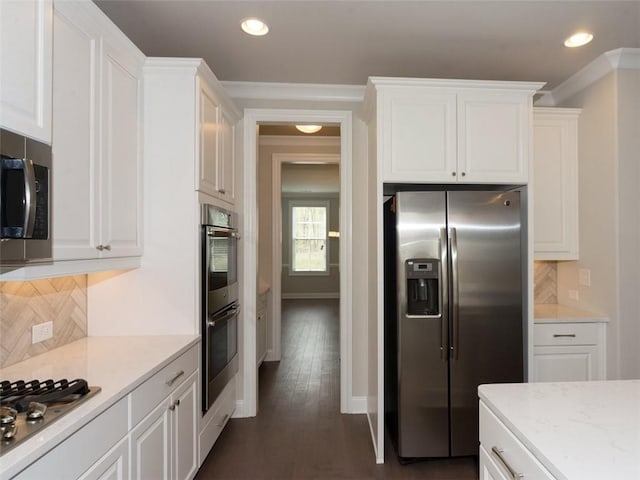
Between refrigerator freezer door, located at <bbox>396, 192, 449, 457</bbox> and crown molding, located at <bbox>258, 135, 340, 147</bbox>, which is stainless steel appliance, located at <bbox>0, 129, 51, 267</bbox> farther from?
crown molding, located at <bbox>258, 135, 340, 147</bbox>

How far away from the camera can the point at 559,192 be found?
277 cm

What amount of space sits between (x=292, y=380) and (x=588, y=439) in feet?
10.2

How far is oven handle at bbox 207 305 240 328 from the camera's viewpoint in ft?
7.06

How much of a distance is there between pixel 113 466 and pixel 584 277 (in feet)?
10.5

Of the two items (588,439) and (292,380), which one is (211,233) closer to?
(588,439)

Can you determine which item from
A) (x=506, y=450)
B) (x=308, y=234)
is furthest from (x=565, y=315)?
(x=308, y=234)

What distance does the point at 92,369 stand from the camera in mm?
1495

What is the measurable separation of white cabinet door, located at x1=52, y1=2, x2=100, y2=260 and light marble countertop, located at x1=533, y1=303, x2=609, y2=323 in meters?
2.74

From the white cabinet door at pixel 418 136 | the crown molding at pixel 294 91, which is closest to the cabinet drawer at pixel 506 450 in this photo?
the white cabinet door at pixel 418 136

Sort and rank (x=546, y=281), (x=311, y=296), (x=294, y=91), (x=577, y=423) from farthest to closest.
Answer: (x=311, y=296) < (x=546, y=281) < (x=294, y=91) < (x=577, y=423)

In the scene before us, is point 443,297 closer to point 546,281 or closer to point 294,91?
point 546,281

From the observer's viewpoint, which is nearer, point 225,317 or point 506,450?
point 506,450

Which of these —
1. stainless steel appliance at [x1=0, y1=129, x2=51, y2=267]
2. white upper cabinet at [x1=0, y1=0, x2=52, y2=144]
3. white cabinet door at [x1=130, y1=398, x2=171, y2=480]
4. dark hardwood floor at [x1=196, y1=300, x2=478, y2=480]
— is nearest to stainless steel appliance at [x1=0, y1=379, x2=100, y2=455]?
white cabinet door at [x1=130, y1=398, x2=171, y2=480]

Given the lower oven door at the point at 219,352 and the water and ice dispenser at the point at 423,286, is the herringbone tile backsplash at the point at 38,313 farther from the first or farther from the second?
the water and ice dispenser at the point at 423,286
